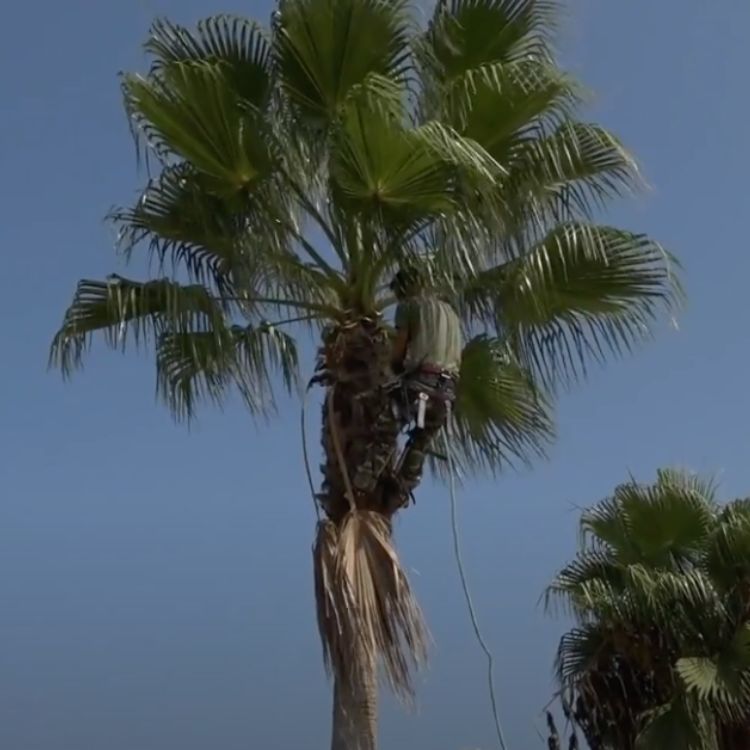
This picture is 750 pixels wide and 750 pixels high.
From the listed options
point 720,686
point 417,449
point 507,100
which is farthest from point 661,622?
point 507,100

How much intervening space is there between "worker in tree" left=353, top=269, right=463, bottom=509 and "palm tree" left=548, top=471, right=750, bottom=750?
4582 mm

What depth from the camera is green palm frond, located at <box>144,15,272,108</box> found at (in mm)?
8094

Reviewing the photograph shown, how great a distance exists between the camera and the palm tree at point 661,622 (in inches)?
442

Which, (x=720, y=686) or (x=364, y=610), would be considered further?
(x=720, y=686)

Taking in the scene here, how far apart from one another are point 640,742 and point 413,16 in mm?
6842

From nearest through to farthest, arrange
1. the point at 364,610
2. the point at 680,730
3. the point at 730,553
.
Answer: the point at 364,610 → the point at 680,730 → the point at 730,553

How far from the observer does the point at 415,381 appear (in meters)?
7.65

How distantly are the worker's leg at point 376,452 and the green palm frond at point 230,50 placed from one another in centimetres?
219

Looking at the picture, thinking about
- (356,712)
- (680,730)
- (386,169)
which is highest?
(386,169)

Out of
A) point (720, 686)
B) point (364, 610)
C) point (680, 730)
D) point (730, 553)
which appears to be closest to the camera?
point (364, 610)

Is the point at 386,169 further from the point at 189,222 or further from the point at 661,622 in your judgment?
the point at 661,622

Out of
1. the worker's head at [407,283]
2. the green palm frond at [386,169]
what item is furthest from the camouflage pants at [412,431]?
the green palm frond at [386,169]

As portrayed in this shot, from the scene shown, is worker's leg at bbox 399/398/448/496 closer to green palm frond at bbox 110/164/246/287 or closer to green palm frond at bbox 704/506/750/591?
green palm frond at bbox 110/164/246/287

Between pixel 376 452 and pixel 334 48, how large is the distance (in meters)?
2.51
